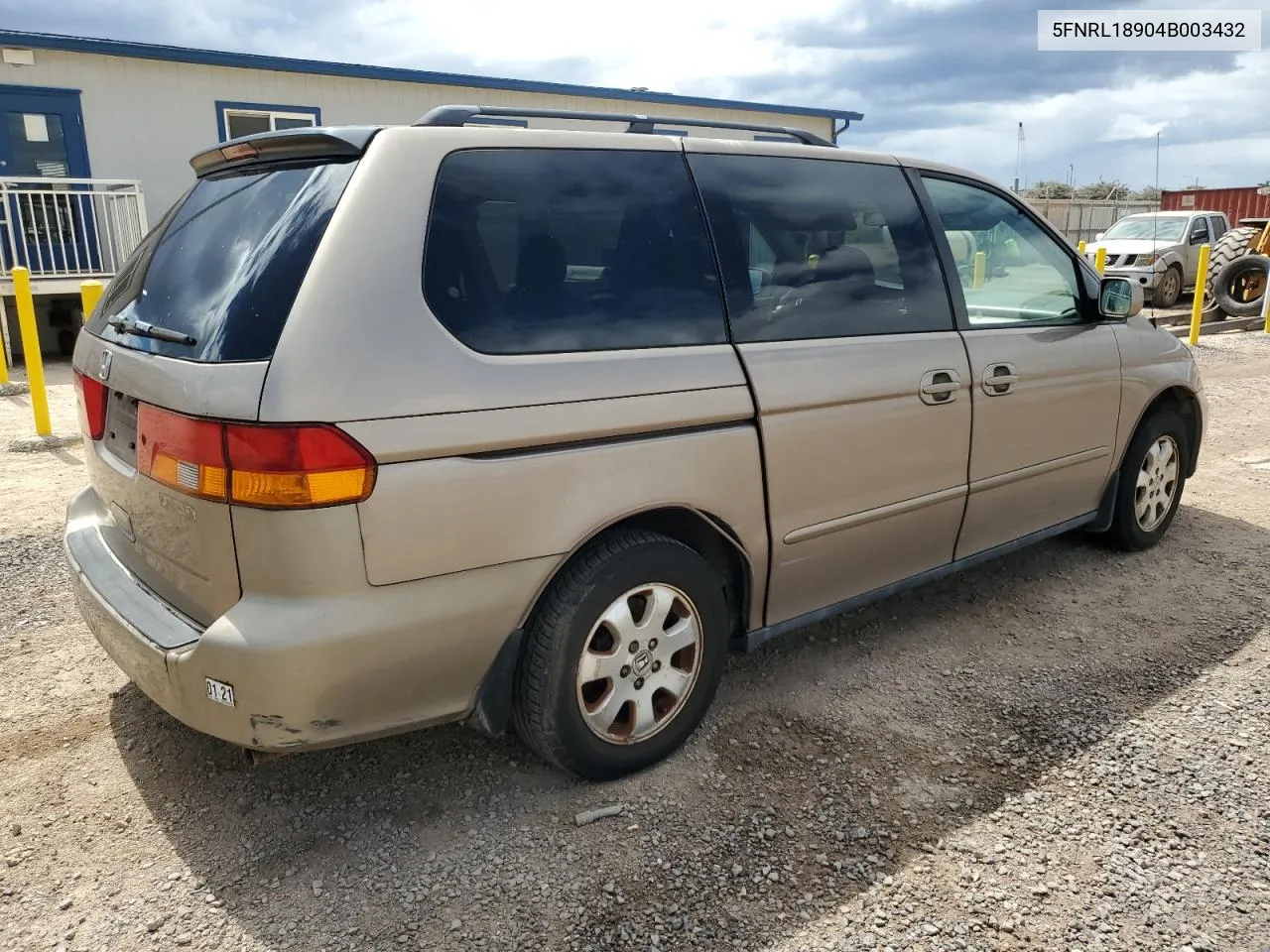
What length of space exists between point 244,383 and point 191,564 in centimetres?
51

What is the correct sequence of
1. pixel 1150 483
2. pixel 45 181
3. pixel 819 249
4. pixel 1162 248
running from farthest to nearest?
pixel 1162 248
pixel 45 181
pixel 1150 483
pixel 819 249

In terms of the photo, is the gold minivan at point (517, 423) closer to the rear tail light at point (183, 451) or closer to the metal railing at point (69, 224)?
the rear tail light at point (183, 451)

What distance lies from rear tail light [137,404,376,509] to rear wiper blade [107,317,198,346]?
249 mm

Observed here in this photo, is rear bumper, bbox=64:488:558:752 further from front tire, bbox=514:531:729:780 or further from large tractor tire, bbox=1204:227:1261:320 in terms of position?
large tractor tire, bbox=1204:227:1261:320

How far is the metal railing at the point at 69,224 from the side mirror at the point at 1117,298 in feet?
36.9

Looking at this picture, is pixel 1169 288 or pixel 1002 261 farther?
pixel 1169 288

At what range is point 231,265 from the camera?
2.42m

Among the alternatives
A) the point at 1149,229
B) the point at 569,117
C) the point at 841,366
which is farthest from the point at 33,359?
the point at 1149,229

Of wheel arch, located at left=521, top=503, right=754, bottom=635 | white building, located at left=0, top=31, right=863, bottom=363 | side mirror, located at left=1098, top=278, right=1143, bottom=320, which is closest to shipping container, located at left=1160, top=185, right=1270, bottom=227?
white building, located at left=0, top=31, right=863, bottom=363

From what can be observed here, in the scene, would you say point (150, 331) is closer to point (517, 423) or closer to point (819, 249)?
point (517, 423)

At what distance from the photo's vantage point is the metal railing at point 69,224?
11.6 meters

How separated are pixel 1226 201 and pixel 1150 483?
23.4m

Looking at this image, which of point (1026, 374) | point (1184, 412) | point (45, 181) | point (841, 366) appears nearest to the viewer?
point (841, 366)

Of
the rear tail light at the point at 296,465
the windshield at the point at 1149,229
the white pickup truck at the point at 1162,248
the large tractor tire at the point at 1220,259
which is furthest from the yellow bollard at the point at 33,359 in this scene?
the windshield at the point at 1149,229
